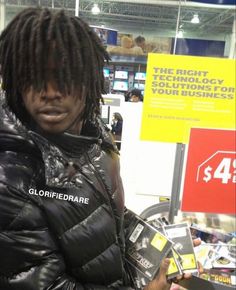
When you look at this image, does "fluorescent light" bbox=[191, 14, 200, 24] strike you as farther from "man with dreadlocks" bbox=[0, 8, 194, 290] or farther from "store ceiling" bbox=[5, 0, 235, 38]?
"man with dreadlocks" bbox=[0, 8, 194, 290]

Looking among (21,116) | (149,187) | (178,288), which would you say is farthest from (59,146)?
(149,187)

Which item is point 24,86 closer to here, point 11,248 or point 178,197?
point 11,248

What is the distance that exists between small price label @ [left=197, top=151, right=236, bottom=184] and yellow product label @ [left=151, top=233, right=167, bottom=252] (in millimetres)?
622

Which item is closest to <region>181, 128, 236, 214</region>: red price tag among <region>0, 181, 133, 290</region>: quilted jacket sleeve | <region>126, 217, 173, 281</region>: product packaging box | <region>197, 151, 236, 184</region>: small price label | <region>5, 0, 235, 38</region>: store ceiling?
<region>197, 151, 236, 184</region>: small price label

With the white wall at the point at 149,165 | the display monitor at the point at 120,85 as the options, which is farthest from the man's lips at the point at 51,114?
the display monitor at the point at 120,85

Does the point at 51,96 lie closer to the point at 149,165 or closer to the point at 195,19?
the point at 149,165

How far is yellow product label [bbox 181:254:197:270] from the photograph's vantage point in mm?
1139

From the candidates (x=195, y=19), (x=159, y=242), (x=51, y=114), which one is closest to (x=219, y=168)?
(x=159, y=242)

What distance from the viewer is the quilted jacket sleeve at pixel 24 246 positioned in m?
0.62

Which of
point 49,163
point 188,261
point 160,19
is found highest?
point 160,19

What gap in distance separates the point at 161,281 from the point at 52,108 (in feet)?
1.89

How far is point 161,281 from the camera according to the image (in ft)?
3.14

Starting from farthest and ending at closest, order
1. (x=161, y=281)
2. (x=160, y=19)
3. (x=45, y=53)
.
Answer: (x=160, y=19) < (x=161, y=281) < (x=45, y=53)

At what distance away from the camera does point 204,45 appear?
4129 millimetres
